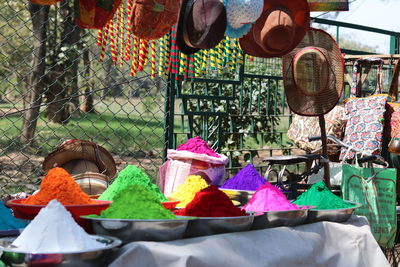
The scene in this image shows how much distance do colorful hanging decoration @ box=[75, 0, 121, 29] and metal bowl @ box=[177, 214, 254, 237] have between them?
925 millimetres

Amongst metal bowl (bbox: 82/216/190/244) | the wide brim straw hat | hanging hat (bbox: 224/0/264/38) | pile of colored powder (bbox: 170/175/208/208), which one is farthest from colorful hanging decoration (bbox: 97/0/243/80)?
metal bowl (bbox: 82/216/190/244)

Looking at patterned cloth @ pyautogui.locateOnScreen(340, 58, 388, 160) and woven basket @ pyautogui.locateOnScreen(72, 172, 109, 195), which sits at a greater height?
patterned cloth @ pyautogui.locateOnScreen(340, 58, 388, 160)

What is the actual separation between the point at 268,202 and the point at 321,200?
0.98ft

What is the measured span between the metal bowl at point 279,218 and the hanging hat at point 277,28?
927mm

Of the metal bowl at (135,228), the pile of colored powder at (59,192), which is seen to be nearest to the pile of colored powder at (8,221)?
the pile of colored powder at (59,192)

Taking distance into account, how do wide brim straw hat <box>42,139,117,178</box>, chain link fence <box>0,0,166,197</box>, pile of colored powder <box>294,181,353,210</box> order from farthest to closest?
chain link fence <box>0,0,166,197</box>, wide brim straw hat <box>42,139,117,178</box>, pile of colored powder <box>294,181,353,210</box>

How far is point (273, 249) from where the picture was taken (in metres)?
2.02

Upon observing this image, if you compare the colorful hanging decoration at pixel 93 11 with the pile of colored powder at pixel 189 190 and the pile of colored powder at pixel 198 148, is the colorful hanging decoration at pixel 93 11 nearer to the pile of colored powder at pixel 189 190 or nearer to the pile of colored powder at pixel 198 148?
the pile of colored powder at pixel 189 190

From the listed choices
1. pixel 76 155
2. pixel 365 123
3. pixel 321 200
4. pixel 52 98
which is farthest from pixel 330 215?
pixel 52 98

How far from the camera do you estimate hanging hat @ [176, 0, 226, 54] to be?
229 cm

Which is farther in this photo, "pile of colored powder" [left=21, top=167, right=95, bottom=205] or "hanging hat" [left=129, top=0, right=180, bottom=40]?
"hanging hat" [left=129, top=0, right=180, bottom=40]

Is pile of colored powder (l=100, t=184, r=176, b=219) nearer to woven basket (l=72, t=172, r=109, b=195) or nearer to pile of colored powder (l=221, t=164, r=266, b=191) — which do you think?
woven basket (l=72, t=172, r=109, b=195)

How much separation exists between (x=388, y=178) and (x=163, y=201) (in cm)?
199

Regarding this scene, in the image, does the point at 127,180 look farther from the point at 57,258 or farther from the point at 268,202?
the point at 57,258
